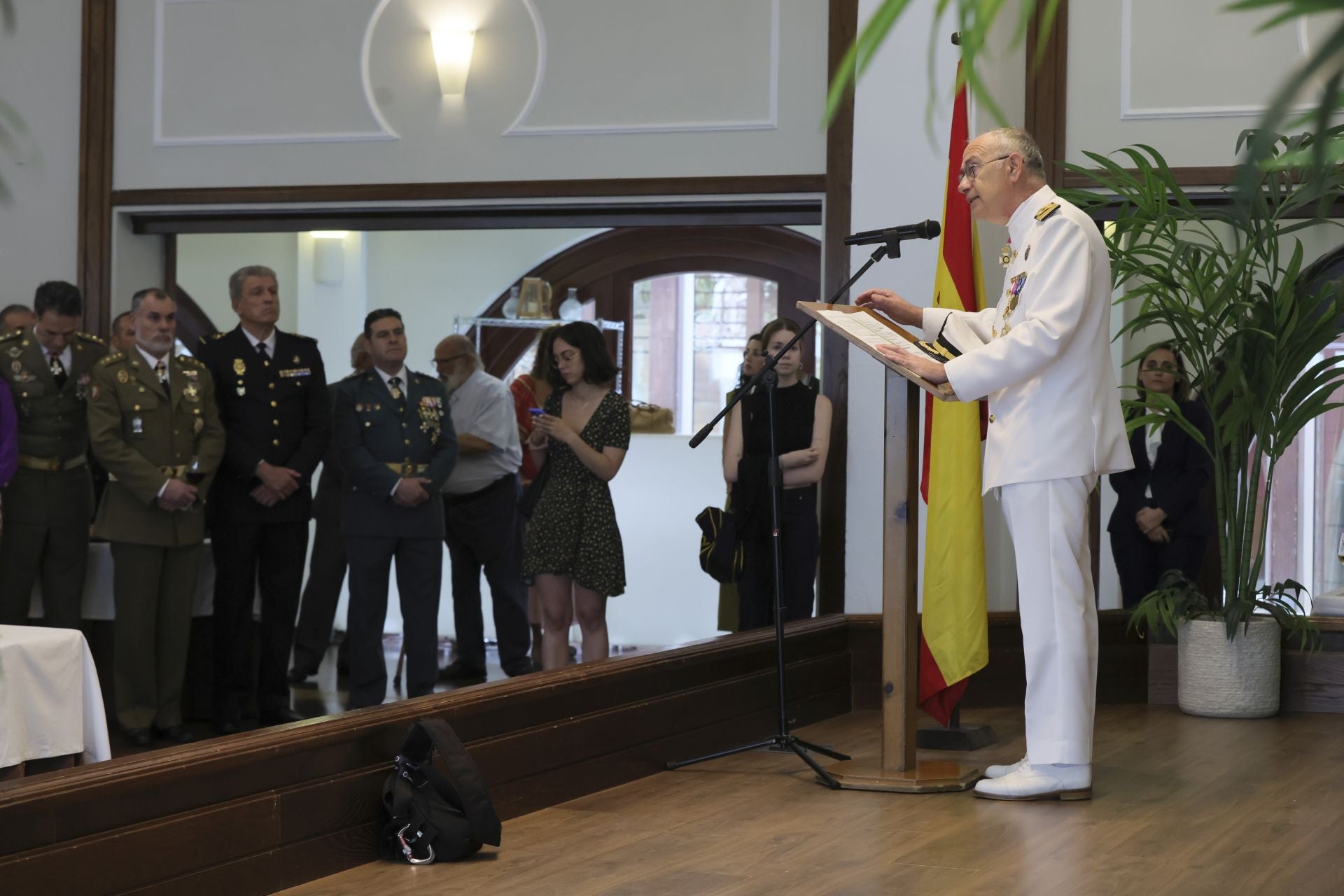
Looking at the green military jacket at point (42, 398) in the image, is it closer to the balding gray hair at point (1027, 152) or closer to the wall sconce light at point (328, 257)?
the balding gray hair at point (1027, 152)

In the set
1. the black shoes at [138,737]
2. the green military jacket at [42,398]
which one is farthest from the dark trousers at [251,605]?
the green military jacket at [42,398]

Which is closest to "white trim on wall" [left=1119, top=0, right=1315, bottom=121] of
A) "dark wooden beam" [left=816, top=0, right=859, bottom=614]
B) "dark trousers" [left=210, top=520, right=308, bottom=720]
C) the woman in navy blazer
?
the woman in navy blazer

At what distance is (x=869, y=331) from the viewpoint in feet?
10.8

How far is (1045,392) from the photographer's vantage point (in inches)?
131

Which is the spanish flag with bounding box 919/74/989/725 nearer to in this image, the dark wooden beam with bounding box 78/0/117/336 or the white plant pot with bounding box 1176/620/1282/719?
the white plant pot with bounding box 1176/620/1282/719

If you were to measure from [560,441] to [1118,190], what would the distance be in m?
1.92

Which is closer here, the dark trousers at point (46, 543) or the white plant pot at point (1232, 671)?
the white plant pot at point (1232, 671)

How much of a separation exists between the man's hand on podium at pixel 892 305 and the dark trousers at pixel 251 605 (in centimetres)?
245

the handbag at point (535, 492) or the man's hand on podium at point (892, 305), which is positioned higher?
the man's hand on podium at point (892, 305)

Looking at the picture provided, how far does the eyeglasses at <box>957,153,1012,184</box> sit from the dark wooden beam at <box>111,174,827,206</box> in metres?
2.02

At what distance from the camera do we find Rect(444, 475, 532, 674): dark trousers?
253 inches

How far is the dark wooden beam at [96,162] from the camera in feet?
20.1

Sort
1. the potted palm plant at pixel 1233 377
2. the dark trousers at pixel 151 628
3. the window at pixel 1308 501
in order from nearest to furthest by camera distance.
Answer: the potted palm plant at pixel 1233 377 → the dark trousers at pixel 151 628 → the window at pixel 1308 501

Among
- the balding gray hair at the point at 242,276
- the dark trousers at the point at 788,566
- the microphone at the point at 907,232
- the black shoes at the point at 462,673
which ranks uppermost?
the balding gray hair at the point at 242,276
